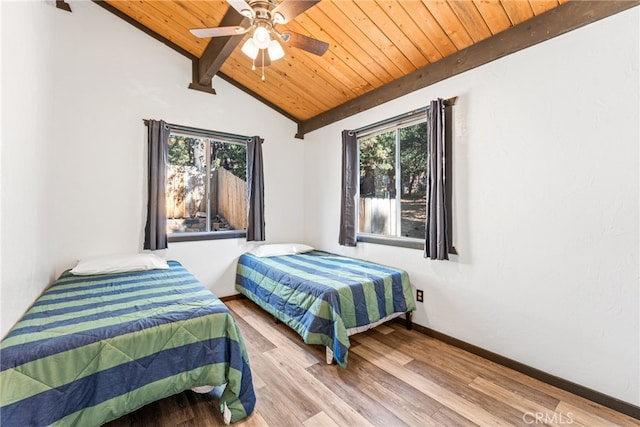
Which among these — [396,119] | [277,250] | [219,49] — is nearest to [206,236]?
[277,250]

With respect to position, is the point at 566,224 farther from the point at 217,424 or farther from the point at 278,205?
the point at 278,205

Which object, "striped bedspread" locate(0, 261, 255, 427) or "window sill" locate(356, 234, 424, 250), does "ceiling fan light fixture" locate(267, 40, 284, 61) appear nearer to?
"striped bedspread" locate(0, 261, 255, 427)

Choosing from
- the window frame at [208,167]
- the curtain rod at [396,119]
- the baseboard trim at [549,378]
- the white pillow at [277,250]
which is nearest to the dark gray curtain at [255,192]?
the window frame at [208,167]

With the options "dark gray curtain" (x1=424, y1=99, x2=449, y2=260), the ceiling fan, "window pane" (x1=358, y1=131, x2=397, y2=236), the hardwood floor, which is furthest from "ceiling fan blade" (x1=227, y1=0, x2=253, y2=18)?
the hardwood floor

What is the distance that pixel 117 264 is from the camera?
2.63 m

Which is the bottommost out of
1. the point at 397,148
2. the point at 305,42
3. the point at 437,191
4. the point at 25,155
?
the point at 437,191

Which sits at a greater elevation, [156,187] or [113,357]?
[156,187]

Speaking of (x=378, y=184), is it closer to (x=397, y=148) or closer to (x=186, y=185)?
(x=397, y=148)

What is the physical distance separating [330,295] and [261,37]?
6.28 ft

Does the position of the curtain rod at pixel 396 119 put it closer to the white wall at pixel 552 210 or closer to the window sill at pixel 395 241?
the white wall at pixel 552 210

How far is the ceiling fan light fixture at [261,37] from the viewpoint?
1.78 m

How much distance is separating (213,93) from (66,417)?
11.2ft

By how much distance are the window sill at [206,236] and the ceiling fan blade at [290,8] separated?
257 cm

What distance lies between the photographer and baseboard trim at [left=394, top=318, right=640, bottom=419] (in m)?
1.67
